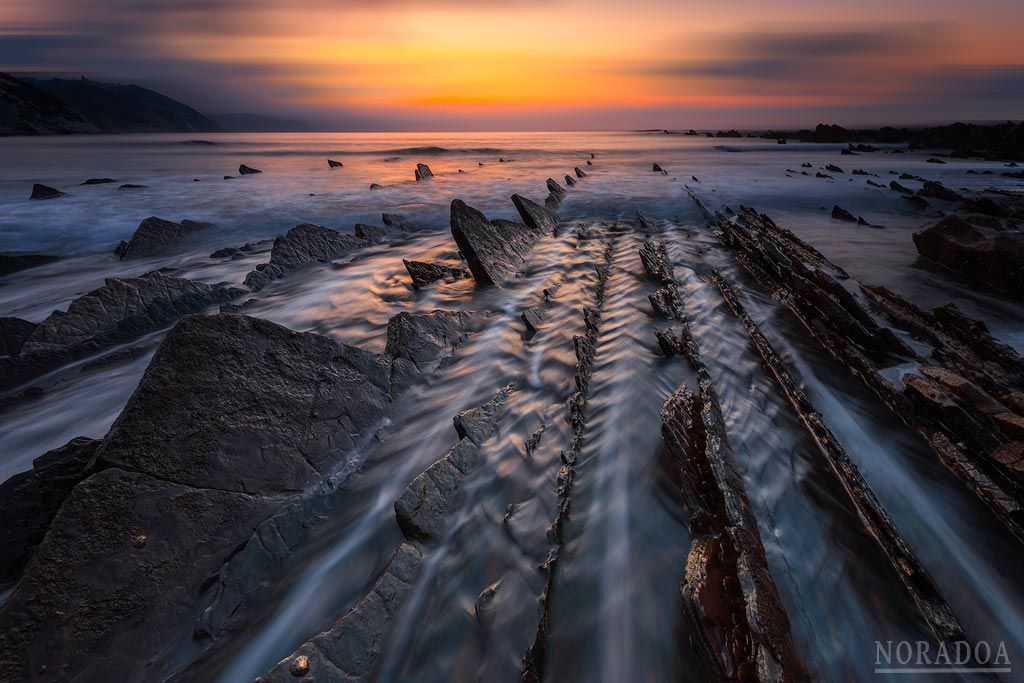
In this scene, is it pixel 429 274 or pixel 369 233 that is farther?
pixel 369 233

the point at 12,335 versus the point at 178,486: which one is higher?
the point at 178,486

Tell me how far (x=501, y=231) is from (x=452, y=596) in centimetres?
706

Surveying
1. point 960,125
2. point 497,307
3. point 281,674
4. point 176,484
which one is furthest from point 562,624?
point 960,125

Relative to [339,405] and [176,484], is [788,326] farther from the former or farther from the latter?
[176,484]

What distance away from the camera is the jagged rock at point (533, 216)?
1091 centimetres

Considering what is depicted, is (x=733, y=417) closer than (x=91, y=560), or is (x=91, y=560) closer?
(x=91, y=560)

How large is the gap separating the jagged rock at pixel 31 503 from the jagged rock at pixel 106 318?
2.89 metres

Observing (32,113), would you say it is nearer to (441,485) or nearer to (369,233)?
(369,233)

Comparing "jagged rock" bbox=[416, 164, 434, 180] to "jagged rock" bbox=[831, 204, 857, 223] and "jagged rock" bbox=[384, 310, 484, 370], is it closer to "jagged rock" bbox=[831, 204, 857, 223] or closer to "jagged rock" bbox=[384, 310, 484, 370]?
"jagged rock" bbox=[831, 204, 857, 223]

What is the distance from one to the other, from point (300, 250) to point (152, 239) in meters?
4.77

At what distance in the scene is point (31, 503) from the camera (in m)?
2.47

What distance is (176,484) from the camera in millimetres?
2486

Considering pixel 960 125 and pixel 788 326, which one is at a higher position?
pixel 960 125

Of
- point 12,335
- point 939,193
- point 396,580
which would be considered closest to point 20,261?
point 12,335
